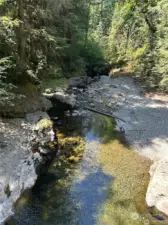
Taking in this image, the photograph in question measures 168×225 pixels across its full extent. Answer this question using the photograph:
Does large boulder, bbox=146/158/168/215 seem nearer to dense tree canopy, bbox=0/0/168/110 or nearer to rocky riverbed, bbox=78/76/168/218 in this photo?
rocky riverbed, bbox=78/76/168/218

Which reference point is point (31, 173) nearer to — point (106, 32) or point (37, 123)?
point (37, 123)

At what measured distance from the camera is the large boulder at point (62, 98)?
14994 millimetres

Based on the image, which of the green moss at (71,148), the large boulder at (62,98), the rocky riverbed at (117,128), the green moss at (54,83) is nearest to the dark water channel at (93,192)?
the green moss at (71,148)

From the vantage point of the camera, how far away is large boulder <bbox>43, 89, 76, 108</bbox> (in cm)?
1499

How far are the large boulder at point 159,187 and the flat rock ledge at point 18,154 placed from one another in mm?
3364

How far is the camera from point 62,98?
50.8ft

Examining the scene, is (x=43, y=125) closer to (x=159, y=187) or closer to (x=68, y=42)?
(x=159, y=187)

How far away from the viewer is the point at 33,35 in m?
12.4

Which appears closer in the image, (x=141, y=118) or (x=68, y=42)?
(x=141, y=118)

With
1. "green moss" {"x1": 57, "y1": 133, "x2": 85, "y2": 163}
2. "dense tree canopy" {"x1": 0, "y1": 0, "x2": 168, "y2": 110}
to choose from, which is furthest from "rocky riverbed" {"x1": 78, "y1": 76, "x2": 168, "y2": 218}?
"green moss" {"x1": 57, "y1": 133, "x2": 85, "y2": 163}

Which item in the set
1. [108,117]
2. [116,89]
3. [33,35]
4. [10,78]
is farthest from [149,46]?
[10,78]

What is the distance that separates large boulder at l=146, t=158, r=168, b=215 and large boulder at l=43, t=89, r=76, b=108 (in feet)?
24.5

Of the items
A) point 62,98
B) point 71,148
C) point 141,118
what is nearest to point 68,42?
point 62,98

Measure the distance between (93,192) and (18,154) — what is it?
2.74 metres
